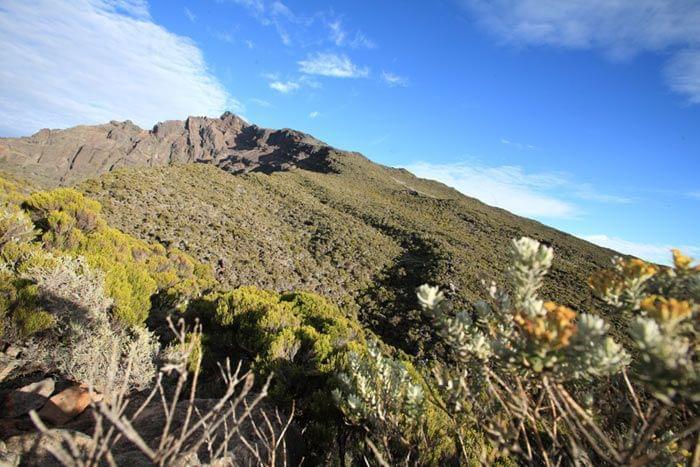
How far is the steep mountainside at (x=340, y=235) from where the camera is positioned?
16.9 m

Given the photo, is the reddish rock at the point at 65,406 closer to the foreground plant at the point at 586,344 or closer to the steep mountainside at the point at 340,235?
the foreground plant at the point at 586,344

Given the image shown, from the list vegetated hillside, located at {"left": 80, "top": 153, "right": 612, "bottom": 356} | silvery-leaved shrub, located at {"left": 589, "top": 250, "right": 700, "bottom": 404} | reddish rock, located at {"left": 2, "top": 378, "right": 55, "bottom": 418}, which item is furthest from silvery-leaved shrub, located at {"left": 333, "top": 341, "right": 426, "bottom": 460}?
vegetated hillside, located at {"left": 80, "top": 153, "right": 612, "bottom": 356}

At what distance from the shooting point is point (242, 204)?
86.4ft

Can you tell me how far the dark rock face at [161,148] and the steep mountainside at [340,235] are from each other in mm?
28765

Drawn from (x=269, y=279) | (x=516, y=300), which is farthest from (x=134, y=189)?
(x=516, y=300)

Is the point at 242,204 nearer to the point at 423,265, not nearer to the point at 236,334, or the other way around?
the point at 423,265

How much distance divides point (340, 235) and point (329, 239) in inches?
67.7

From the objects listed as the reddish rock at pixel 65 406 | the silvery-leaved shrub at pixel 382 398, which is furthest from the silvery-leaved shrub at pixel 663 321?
the reddish rock at pixel 65 406

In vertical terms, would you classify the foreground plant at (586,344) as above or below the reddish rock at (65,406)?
above

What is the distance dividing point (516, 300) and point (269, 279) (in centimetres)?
1605

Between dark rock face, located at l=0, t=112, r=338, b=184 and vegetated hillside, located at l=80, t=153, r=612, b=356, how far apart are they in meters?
32.9

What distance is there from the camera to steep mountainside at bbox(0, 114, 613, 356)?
55.4 ft

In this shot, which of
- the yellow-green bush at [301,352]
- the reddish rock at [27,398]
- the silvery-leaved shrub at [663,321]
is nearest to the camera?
Result: the silvery-leaved shrub at [663,321]

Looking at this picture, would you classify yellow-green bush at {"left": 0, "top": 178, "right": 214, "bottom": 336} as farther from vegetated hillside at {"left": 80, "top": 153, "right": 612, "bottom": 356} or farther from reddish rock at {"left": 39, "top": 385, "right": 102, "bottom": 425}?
vegetated hillside at {"left": 80, "top": 153, "right": 612, "bottom": 356}
